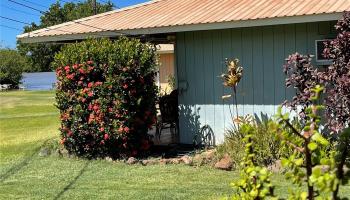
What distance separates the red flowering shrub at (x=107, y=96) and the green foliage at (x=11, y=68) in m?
48.5

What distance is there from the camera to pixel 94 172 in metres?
8.84

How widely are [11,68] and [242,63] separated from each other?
52616mm

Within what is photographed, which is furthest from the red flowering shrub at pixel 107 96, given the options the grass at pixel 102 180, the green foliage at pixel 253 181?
the green foliage at pixel 253 181

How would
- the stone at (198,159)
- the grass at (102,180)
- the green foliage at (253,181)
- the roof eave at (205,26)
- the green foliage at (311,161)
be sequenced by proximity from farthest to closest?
1. the stone at (198,159)
2. the roof eave at (205,26)
3. the grass at (102,180)
4. the green foliage at (253,181)
5. the green foliage at (311,161)

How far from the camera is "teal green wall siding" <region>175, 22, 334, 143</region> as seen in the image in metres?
9.87

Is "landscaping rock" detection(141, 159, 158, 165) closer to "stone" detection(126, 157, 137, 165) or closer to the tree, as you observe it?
"stone" detection(126, 157, 137, 165)

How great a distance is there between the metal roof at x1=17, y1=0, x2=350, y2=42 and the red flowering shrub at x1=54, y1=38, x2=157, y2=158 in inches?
36.0

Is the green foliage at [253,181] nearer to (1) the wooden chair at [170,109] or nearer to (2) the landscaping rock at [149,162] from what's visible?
(2) the landscaping rock at [149,162]

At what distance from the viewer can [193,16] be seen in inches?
418

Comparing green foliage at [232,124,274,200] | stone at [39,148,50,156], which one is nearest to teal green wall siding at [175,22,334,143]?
stone at [39,148,50,156]

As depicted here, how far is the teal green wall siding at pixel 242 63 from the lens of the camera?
987 centimetres

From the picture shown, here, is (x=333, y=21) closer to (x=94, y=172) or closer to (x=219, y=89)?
(x=219, y=89)

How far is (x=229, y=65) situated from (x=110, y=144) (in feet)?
8.54

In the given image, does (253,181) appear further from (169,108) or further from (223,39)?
(169,108)
